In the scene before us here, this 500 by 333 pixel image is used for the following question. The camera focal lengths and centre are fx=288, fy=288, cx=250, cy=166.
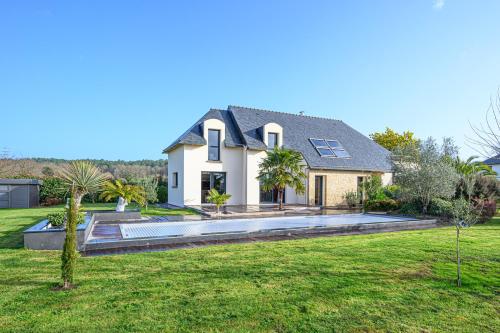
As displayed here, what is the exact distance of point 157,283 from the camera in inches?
208

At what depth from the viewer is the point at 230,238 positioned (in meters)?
9.77

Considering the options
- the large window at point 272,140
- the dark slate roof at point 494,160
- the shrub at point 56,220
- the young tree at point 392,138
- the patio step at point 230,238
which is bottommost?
the patio step at point 230,238

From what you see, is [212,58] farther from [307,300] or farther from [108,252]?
[307,300]

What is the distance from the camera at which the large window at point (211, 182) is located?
2111 cm

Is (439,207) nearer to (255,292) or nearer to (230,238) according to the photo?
(230,238)

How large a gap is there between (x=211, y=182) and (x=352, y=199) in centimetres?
1094

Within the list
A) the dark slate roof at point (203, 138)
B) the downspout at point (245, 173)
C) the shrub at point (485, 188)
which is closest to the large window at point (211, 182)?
the downspout at point (245, 173)

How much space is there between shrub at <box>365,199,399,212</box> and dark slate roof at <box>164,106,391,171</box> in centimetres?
280

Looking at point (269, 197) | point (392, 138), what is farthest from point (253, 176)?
point (392, 138)

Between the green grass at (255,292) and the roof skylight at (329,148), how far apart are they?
53.7ft

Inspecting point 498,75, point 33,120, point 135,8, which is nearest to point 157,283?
point 498,75

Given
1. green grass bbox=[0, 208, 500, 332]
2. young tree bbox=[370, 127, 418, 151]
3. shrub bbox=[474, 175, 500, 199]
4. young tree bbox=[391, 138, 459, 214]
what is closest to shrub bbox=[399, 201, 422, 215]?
young tree bbox=[391, 138, 459, 214]

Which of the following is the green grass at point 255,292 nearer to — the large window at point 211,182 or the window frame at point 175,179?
the large window at point 211,182

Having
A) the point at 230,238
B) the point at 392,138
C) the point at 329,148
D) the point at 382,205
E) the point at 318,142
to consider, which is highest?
the point at 392,138
